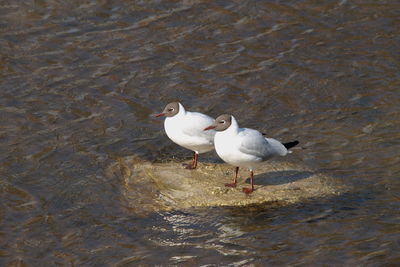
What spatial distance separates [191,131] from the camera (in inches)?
479

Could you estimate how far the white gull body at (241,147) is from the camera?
37.3 ft

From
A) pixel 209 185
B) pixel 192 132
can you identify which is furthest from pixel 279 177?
pixel 192 132

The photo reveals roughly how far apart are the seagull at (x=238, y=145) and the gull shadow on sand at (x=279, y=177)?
46 centimetres

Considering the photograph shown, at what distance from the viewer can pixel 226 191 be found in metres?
11.7

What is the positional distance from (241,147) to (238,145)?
50mm

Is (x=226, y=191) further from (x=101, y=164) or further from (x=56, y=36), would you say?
(x=56, y=36)

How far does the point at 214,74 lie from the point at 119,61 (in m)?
1.98

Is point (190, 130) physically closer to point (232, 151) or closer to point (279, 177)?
point (232, 151)

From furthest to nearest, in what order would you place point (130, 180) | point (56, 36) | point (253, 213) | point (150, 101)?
point (56, 36) → point (150, 101) → point (130, 180) → point (253, 213)

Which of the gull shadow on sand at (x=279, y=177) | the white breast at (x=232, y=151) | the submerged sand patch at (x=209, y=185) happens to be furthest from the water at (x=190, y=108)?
the white breast at (x=232, y=151)

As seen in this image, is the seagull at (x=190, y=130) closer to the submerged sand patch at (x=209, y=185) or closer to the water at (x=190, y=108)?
the submerged sand patch at (x=209, y=185)

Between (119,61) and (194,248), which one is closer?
(194,248)

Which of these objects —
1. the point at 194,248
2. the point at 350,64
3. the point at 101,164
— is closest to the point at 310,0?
the point at 350,64

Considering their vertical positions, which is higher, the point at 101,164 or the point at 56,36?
the point at 56,36
